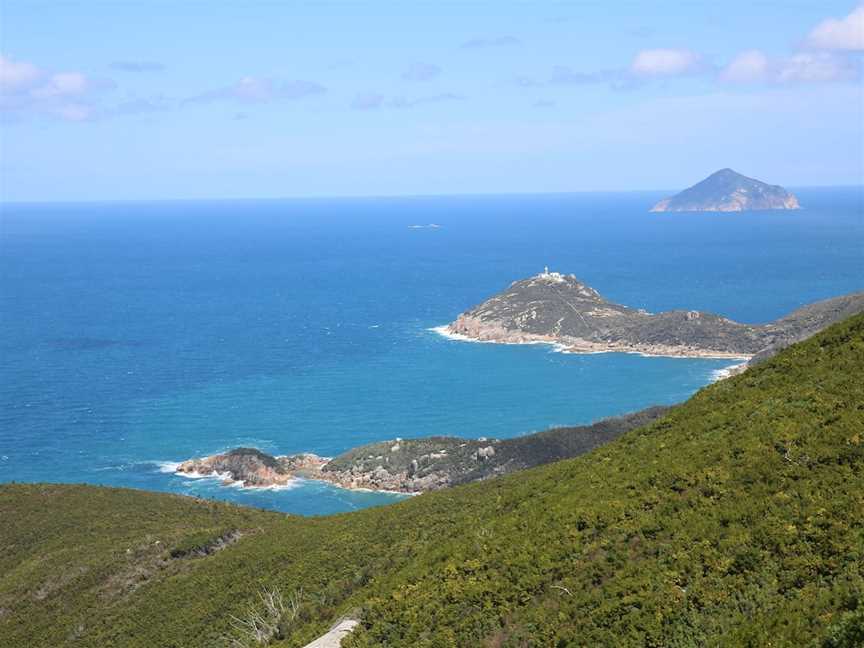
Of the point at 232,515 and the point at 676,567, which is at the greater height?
the point at 676,567

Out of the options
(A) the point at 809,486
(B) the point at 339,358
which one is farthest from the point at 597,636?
(B) the point at 339,358

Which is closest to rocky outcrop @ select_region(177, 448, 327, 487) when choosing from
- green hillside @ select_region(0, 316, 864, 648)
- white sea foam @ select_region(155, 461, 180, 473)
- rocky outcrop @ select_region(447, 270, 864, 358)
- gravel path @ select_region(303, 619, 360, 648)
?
white sea foam @ select_region(155, 461, 180, 473)

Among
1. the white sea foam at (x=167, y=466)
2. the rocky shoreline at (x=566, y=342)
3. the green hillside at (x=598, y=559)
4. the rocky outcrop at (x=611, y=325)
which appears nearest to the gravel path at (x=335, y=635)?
the green hillside at (x=598, y=559)

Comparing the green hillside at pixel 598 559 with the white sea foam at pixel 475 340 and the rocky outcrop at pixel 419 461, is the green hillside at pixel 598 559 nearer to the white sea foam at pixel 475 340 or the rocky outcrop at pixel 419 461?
the rocky outcrop at pixel 419 461

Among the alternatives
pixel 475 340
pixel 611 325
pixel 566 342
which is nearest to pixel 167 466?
pixel 475 340

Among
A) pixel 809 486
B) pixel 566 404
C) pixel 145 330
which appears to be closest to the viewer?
pixel 809 486

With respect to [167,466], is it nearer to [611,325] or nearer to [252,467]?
[252,467]

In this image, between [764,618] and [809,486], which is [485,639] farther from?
[809,486]
